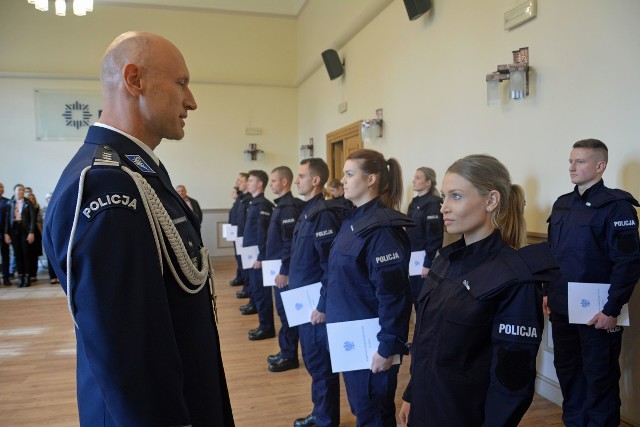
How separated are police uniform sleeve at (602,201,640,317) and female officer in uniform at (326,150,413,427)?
1.12 m

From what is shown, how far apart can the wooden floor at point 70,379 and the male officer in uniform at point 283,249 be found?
0.38 feet

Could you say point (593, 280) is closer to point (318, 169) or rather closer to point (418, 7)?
point (318, 169)

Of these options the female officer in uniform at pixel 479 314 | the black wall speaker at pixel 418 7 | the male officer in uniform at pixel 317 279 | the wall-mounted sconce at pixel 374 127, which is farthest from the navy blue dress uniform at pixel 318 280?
the wall-mounted sconce at pixel 374 127

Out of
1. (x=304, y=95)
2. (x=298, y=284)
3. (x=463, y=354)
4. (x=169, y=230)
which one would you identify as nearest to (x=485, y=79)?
(x=298, y=284)

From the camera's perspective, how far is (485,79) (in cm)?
357

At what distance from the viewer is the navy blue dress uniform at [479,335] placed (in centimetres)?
120

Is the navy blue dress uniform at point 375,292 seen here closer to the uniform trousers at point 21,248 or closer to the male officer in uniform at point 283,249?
the male officer in uniform at point 283,249

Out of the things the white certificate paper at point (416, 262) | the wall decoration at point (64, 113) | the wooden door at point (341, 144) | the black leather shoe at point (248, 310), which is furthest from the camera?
the wall decoration at point (64, 113)

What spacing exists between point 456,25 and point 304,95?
5.53 m

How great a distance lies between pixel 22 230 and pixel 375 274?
7.20m

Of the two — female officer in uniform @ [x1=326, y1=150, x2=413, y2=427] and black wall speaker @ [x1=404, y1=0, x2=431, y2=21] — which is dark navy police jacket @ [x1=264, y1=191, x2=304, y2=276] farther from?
black wall speaker @ [x1=404, y1=0, x2=431, y2=21]

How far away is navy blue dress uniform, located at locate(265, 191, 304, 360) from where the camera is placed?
11.9 ft

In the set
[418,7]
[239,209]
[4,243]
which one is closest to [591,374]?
[418,7]

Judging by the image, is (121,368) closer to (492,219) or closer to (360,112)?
(492,219)
